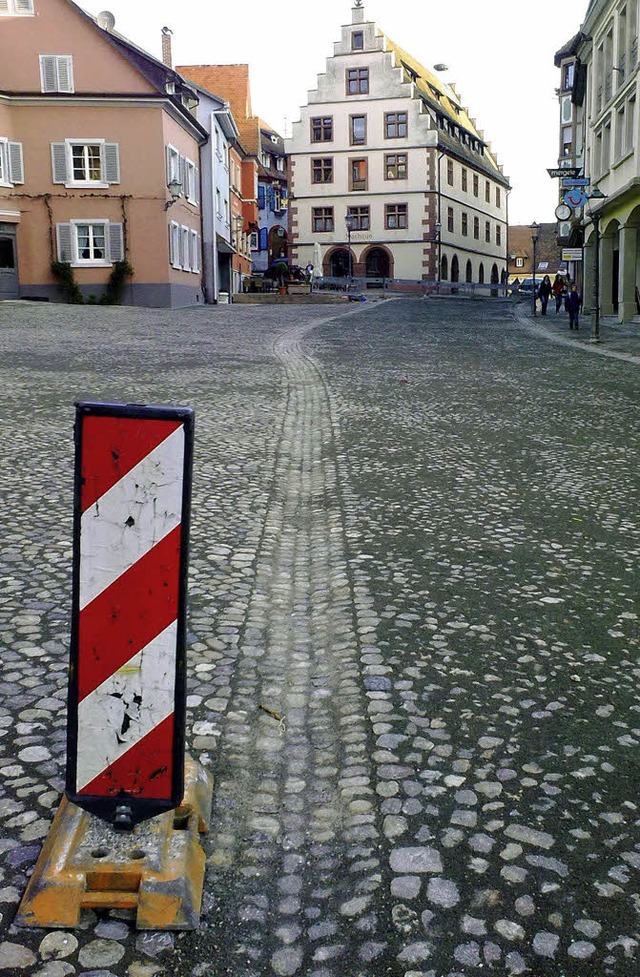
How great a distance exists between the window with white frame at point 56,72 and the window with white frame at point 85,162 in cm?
193

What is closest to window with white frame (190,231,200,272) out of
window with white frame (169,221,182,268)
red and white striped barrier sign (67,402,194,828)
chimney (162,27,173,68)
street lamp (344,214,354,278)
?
window with white frame (169,221,182,268)

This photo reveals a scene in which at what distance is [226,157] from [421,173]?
17.1m

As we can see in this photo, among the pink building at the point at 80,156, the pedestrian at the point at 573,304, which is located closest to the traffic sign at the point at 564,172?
the pedestrian at the point at 573,304

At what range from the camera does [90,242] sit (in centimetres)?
3834

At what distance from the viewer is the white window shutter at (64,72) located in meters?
37.5

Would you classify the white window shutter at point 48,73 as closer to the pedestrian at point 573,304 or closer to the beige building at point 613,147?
the beige building at point 613,147

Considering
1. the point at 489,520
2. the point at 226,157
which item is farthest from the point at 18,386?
the point at 226,157

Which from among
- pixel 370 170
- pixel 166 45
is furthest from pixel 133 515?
pixel 370 170

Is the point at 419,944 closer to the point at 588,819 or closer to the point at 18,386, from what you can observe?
the point at 588,819

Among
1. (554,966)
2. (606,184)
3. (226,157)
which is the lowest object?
(554,966)

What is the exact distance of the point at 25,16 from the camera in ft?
123

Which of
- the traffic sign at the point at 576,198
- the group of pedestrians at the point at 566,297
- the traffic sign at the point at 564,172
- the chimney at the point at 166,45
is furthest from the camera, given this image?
the chimney at the point at 166,45

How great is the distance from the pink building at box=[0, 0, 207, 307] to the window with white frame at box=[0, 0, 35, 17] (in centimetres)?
Answer: 4

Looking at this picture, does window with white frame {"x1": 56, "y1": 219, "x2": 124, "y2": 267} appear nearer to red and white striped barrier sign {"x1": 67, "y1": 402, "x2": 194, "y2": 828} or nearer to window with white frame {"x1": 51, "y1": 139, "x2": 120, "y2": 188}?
window with white frame {"x1": 51, "y1": 139, "x2": 120, "y2": 188}
